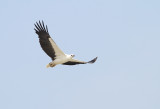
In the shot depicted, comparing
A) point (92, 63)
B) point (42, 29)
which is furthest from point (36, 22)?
point (92, 63)

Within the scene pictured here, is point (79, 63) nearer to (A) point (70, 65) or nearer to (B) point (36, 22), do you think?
(A) point (70, 65)

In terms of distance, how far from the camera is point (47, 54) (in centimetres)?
5956

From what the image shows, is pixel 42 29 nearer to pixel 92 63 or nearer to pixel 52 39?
pixel 52 39

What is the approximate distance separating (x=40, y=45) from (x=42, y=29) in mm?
957

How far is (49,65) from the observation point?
59656 mm

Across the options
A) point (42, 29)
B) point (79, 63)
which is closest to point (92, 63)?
point (79, 63)

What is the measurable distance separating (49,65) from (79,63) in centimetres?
271

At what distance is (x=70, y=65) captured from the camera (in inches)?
2429

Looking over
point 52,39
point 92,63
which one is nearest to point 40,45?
point 52,39

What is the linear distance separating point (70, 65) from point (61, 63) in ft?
4.95

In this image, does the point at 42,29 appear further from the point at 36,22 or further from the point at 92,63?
the point at 92,63

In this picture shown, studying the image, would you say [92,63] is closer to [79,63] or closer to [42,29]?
[79,63]

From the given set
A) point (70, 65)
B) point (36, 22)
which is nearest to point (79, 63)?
point (70, 65)

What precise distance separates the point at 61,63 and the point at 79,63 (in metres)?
1.78
